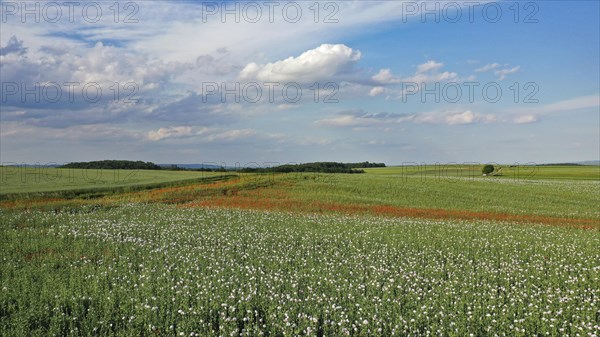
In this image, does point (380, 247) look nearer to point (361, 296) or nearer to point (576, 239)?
point (361, 296)

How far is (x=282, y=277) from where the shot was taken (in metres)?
13.2

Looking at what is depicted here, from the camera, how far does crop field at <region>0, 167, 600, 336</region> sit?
9961 millimetres

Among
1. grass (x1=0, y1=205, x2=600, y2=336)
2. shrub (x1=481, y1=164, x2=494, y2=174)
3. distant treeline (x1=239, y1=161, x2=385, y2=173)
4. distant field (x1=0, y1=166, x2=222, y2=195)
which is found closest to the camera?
grass (x1=0, y1=205, x2=600, y2=336)

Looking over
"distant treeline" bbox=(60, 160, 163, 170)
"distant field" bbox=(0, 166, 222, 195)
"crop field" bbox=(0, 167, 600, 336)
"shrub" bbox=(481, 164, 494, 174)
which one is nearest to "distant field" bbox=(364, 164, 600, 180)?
"shrub" bbox=(481, 164, 494, 174)

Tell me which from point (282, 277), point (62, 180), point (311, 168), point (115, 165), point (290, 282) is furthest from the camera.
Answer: point (311, 168)

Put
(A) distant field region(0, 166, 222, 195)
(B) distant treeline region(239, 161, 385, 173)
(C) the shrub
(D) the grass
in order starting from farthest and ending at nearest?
1. (C) the shrub
2. (B) distant treeline region(239, 161, 385, 173)
3. (A) distant field region(0, 166, 222, 195)
4. (D) the grass

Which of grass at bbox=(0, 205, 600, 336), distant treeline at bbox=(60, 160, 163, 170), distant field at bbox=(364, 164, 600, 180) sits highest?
distant treeline at bbox=(60, 160, 163, 170)

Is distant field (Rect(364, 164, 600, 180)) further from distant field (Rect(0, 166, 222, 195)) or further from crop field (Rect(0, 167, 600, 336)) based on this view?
crop field (Rect(0, 167, 600, 336))

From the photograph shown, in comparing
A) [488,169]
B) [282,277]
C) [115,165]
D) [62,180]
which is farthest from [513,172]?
[282,277]

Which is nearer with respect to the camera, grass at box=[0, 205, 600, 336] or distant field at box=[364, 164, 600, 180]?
grass at box=[0, 205, 600, 336]

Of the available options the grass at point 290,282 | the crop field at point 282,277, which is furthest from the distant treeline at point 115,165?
the grass at point 290,282

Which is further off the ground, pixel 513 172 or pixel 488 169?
pixel 488 169

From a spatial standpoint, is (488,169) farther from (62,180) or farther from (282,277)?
(282,277)

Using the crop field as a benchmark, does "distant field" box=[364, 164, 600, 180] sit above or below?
above
